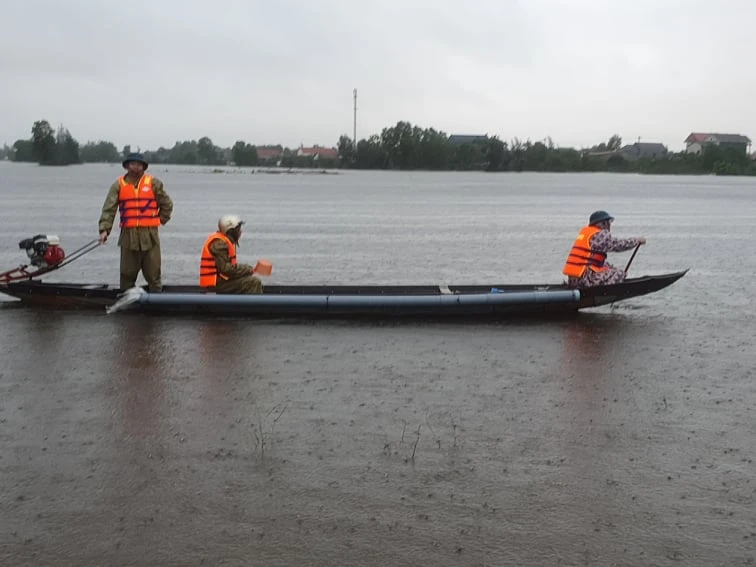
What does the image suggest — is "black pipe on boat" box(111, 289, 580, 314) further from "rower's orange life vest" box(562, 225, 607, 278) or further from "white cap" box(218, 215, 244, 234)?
"rower's orange life vest" box(562, 225, 607, 278)

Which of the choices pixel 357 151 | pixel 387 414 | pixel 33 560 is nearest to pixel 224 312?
pixel 387 414

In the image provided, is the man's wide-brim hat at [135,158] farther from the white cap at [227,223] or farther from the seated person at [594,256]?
the seated person at [594,256]

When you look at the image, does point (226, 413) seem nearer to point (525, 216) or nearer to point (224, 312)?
point (224, 312)

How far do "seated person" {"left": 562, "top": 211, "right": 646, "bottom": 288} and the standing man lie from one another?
18.4ft

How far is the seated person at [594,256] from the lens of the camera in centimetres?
1244

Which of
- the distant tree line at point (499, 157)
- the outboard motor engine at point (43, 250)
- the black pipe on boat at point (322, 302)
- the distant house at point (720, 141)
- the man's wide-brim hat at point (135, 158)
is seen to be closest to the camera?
the black pipe on boat at point (322, 302)

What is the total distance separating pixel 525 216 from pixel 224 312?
31.9 meters

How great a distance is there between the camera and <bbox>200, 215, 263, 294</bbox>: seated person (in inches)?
472

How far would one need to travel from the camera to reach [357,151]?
183500 millimetres

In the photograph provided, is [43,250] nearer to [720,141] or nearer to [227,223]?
[227,223]

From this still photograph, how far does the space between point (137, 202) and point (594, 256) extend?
6.29m

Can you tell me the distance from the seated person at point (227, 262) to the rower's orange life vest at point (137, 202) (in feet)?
2.91

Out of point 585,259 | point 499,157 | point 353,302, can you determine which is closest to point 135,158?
point 353,302

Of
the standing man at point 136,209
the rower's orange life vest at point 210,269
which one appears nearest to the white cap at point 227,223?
the rower's orange life vest at point 210,269
